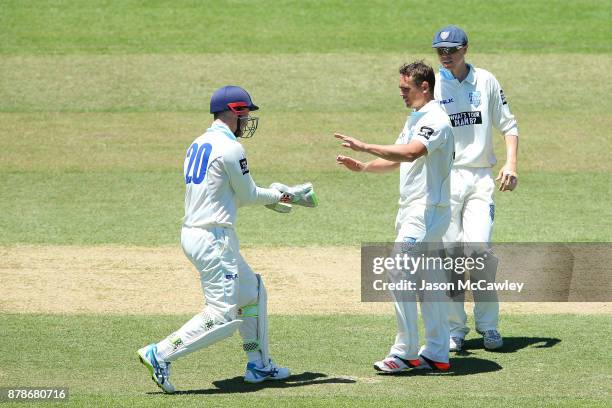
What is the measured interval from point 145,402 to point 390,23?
15878mm

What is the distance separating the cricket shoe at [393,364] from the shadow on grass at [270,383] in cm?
32

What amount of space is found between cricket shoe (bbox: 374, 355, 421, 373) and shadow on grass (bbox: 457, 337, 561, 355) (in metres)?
0.89

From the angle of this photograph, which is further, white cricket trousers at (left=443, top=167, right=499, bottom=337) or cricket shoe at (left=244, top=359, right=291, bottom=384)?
white cricket trousers at (left=443, top=167, right=499, bottom=337)

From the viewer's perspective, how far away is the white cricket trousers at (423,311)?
8.15 meters

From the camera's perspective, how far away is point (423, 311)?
8312 millimetres

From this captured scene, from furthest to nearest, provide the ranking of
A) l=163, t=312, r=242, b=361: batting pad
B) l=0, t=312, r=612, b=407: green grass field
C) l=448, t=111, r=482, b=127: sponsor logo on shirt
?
l=448, t=111, r=482, b=127: sponsor logo on shirt, l=163, t=312, r=242, b=361: batting pad, l=0, t=312, r=612, b=407: green grass field

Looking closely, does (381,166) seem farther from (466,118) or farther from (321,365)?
(321,365)

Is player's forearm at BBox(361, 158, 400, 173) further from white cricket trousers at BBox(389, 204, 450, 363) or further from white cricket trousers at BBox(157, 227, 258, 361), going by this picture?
white cricket trousers at BBox(157, 227, 258, 361)

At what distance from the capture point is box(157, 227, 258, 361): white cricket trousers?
7.56 metres

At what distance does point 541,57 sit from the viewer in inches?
802

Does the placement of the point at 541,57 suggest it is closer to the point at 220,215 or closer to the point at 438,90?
the point at 438,90

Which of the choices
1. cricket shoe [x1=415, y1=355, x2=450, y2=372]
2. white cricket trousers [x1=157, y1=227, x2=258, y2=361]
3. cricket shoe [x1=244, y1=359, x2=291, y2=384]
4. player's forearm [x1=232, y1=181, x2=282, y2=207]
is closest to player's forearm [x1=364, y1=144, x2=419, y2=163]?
player's forearm [x1=232, y1=181, x2=282, y2=207]

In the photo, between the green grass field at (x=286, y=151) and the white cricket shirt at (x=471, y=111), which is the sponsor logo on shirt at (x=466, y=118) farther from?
the green grass field at (x=286, y=151)

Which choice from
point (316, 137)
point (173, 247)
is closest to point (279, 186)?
point (173, 247)
